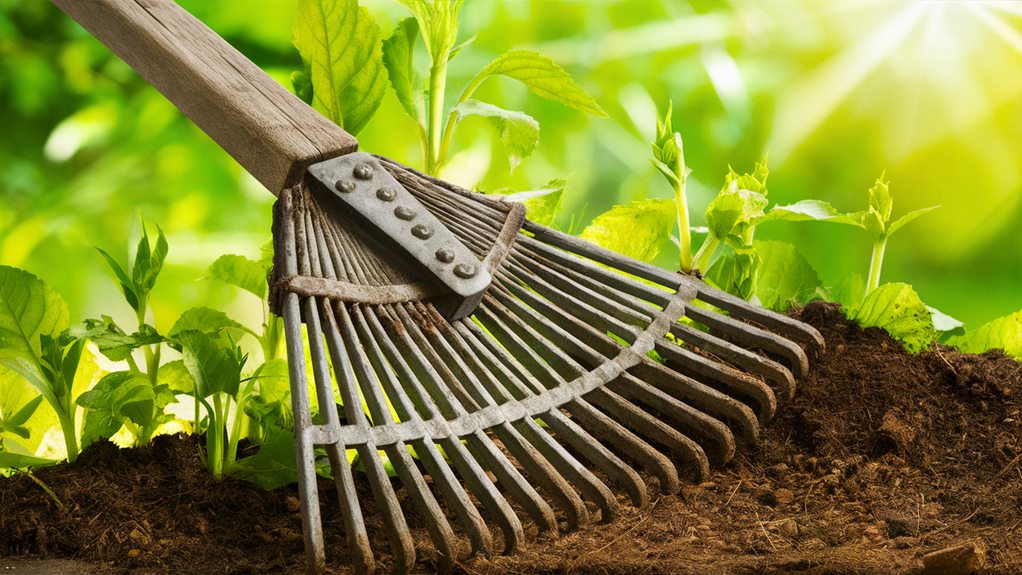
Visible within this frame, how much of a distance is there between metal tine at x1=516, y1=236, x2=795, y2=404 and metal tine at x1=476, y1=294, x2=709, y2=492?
0.28ft

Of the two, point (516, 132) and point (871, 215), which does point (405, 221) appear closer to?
point (516, 132)

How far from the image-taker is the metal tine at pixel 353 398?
0.77 m

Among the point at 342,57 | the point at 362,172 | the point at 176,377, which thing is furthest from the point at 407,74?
the point at 176,377

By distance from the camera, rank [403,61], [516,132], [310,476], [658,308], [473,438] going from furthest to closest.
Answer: [403,61]
[516,132]
[658,308]
[473,438]
[310,476]

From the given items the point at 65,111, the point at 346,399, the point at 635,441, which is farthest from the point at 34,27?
the point at 635,441

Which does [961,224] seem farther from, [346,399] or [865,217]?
[346,399]

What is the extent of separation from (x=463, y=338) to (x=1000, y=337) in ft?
2.23

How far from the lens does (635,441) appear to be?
968mm

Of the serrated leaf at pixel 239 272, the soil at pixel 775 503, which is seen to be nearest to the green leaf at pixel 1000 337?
the soil at pixel 775 503

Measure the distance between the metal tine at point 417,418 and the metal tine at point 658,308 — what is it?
0.81 ft

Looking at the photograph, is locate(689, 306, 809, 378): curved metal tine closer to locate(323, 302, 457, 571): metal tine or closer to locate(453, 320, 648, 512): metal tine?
locate(453, 320, 648, 512): metal tine

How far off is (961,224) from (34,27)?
1.64 m

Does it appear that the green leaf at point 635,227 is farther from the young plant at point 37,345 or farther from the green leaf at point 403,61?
the young plant at point 37,345

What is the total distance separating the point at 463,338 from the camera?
1.03 meters
